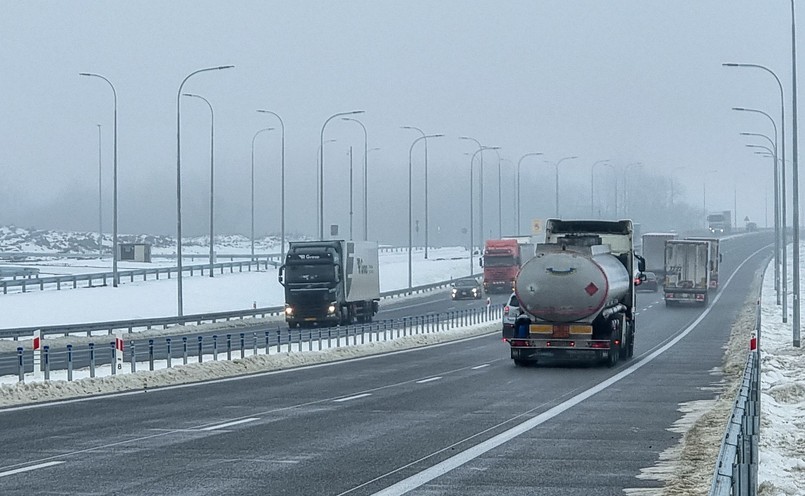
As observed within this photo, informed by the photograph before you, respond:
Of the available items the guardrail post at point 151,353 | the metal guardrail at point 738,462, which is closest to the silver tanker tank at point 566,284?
the guardrail post at point 151,353

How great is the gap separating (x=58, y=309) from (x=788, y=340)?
33287 mm

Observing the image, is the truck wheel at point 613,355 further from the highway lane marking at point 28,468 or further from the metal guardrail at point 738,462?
the highway lane marking at point 28,468

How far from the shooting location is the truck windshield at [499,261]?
88500mm

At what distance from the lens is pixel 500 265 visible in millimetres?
88500

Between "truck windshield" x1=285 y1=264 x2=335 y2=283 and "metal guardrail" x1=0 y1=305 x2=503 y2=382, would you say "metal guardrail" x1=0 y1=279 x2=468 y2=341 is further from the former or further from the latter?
"truck windshield" x1=285 y1=264 x2=335 y2=283

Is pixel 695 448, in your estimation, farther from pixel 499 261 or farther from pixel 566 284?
pixel 499 261

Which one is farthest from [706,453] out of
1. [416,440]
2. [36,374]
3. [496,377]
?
[36,374]

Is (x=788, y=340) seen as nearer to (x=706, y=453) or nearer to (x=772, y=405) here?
(x=772, y=405)

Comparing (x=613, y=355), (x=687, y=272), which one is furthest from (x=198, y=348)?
(x=687, y=272)

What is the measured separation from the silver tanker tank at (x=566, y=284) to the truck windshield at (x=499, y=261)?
56685mm

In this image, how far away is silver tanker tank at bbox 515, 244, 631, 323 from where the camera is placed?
3075 centimetres

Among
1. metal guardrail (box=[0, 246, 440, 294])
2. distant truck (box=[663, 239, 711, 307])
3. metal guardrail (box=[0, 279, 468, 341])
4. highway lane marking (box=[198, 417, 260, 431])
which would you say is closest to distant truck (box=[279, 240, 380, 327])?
metal guardrail (box=[0, 279, 468, 341])

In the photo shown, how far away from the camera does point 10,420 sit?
66.8ft

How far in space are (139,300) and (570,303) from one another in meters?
40.3
